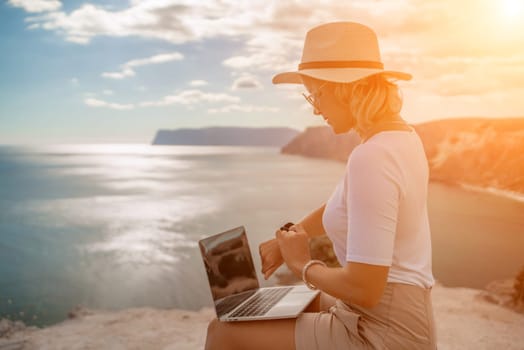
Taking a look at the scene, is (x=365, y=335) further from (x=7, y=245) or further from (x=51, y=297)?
(x=7, y=245)

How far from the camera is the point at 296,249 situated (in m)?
1.77

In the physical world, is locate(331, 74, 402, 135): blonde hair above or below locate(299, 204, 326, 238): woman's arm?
above

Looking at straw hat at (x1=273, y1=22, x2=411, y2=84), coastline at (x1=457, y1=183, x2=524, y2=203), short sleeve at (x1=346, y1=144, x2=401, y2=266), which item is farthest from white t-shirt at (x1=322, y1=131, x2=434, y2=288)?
coastline at (x1=457, y1=183, x2=524, y2=203)

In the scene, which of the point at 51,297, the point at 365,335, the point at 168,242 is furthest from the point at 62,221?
the point at 365,335

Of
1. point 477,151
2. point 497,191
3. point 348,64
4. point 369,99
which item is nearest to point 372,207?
point 369,99

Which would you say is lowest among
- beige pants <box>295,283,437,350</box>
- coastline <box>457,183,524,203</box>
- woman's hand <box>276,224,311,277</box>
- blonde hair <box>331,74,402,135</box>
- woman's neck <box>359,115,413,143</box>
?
coastline <box>457,183,524,203</box>

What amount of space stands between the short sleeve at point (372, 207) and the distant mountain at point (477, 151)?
21946 mm

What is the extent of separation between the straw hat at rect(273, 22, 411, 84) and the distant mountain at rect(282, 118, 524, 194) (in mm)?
21763

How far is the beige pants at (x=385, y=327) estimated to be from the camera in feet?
5.39

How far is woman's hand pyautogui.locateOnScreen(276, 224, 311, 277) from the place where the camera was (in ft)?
5.75

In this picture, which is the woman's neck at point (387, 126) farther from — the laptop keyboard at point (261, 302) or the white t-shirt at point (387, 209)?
the laptop keyboard at point (261, 302)

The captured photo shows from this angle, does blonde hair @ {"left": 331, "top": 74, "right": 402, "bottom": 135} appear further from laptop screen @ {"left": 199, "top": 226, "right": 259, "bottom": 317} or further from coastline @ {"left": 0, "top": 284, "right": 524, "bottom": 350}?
coastline @ {"left": 0, "top": 284, "right": 524, "bottom": 350}

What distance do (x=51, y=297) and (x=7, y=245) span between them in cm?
643

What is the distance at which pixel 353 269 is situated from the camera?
4.89ft
